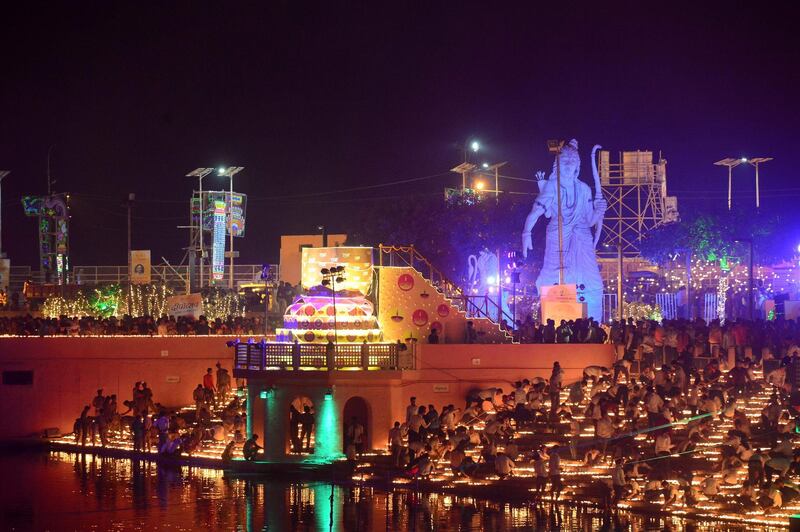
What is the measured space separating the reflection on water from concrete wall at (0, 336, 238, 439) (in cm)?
→ 684

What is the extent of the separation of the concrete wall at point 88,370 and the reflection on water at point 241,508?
684cm

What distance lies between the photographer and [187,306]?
1654 inches

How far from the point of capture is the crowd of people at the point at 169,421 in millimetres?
34094

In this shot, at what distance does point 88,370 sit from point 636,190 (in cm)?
4237

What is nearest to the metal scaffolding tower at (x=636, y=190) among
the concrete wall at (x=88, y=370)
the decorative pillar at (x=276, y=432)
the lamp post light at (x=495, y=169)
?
the lamp post light at (x=495, y=169)

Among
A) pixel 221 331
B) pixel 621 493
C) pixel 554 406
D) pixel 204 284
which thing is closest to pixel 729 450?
pixel 621 493

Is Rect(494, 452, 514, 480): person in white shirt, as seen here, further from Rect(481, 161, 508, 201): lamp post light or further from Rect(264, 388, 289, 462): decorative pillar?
Rect(481, 161, 508, 201): lamp post light

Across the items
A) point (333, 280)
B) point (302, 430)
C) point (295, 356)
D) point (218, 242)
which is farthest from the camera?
point (218, 242)

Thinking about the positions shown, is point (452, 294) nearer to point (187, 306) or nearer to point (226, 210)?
point (187, 306)

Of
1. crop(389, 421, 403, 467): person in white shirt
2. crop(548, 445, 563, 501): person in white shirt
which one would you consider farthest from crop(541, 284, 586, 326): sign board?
crop(548, 445, 563, 501): person in white shirt

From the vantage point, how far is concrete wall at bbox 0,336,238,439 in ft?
126

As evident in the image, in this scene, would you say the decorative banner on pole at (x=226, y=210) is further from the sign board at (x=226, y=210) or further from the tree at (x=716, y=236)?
the tree at (x=716, y=236)

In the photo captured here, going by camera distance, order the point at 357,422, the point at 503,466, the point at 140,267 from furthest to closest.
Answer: the point at 140,267, the point at 357,422, the point at 503,466

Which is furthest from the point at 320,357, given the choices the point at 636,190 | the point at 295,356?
the point at 636,190
